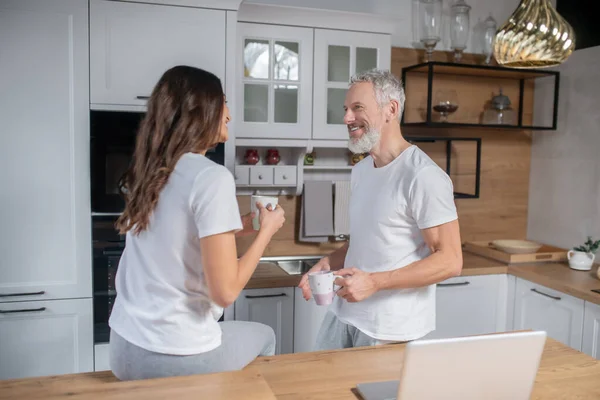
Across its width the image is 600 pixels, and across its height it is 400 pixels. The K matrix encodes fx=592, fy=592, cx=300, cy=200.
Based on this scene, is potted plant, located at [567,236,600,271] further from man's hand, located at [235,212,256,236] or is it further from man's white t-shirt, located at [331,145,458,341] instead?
man's hand, located at [235,212,256,236]

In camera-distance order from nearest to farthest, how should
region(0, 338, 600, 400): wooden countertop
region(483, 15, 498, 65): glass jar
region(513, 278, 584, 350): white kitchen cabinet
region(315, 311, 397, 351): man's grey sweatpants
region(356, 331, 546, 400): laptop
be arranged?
1. region(356, 331, 546, 400): laptop
2. region(0, 338, 600, 400): wooden countertop
3. region(315, 311, 397, 351): man's grey sweatpants
4. region(513, 278, 584, 350): white kitchen cabinet
5. region(483, 15, 498, 65): glass jar

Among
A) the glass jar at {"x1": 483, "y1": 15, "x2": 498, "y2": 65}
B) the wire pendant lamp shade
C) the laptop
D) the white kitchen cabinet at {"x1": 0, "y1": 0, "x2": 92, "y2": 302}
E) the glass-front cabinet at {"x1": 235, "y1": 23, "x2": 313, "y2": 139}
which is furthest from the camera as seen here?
the glass jar at {"x1": 483, "y1": 15, "x2": 498, "y2": 65}

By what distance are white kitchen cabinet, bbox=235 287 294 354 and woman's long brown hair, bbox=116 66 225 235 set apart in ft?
5.06

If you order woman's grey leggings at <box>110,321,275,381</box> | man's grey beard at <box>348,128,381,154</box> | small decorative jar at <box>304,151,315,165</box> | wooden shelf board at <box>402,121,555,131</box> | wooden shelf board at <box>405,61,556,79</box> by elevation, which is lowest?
woman's grey leggings at <box>110,321,275,381</box>

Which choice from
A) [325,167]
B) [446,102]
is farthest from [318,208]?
[446,102]

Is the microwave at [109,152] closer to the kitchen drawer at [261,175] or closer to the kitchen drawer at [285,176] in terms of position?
the kitchen drawer at [261,175]

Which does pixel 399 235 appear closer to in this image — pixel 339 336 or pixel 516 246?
pixel 339 336

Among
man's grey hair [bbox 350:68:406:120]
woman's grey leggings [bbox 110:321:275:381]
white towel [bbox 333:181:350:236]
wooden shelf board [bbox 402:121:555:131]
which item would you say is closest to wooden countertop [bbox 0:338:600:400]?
woman's grey leggings [bbox 110:321:275:381]

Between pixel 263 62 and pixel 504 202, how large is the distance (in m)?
1.90

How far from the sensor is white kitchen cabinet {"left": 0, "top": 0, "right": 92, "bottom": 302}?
252 cm

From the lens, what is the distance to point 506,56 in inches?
74.0

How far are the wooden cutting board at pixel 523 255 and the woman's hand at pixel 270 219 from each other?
6.83 feet

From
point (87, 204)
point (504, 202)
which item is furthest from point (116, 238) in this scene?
point (504, 202)

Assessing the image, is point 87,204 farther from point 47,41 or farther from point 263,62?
point 263,62
